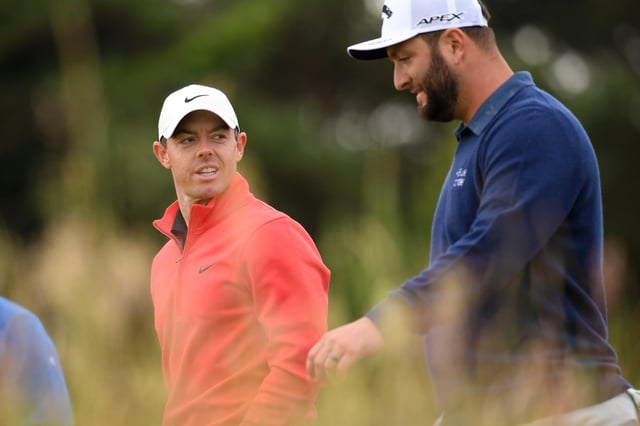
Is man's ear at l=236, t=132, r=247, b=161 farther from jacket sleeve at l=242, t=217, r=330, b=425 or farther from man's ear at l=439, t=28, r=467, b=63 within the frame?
man's ear at l=439, t=28, r=467, b=63

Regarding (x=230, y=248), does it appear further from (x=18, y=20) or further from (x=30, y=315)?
(x=18, y=20)

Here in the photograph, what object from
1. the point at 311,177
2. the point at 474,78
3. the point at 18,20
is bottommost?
the point at 311,177

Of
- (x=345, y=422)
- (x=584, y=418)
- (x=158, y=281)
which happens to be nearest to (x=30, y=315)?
(x=158, y=281)

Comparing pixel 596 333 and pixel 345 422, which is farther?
pixel 596 333

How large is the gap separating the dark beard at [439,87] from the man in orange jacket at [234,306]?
0.49 m

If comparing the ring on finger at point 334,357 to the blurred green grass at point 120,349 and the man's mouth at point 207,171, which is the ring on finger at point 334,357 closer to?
the blurred green grass at point 120,349

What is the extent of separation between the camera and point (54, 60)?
17562 mm

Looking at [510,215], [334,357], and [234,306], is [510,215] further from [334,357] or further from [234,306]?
[234,306]

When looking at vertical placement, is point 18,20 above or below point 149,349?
above

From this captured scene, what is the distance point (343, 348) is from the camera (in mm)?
2756

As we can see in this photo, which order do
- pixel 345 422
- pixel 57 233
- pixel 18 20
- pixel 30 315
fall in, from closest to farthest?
pixel 345 422 → pixel 57 233 → pixel 30 315 → pixel 18 20

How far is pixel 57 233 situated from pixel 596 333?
139cm

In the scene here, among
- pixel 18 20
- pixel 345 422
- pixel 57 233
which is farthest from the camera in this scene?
pixel 18 20

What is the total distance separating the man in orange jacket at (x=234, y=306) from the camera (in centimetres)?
321
